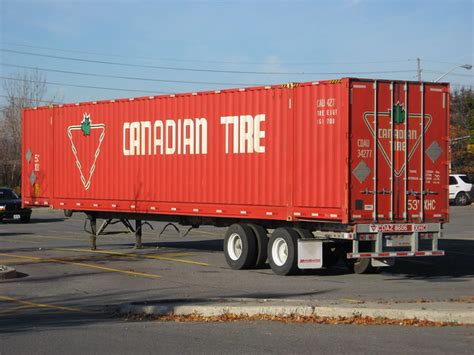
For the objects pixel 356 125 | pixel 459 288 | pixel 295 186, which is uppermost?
pixel 356 125

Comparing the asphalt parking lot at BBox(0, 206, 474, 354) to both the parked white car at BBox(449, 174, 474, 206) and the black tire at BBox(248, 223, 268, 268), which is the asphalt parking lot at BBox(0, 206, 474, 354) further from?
the parked white car at BBox(449, 174, 474, 206)

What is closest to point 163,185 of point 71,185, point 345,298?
point 71,185

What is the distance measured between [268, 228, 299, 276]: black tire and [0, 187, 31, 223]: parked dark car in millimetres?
21625

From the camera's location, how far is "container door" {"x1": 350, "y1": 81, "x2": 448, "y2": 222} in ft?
53.8

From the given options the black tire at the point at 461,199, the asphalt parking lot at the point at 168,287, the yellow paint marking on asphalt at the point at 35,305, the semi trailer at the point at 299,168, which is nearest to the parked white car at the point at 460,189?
the black tire at the point at 461,199

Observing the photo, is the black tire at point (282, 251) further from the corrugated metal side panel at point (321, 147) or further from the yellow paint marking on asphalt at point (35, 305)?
the yellow paint marking on asphalt at point (35, 305)

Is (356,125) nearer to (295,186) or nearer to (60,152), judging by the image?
(295,186)

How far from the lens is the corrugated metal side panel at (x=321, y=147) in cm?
1634

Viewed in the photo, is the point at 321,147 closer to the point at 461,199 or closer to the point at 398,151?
the point at 398,151

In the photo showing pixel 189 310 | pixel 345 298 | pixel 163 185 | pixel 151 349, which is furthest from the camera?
pixel 163 185

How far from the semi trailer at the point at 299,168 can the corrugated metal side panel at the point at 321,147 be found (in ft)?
0.08

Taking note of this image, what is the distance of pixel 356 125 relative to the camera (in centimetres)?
1636

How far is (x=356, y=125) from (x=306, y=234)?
2.57m

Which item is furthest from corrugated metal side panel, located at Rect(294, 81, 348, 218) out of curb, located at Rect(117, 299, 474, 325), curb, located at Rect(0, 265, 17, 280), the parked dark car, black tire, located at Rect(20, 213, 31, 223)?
black tire, located at Rect(20, 213, 31, 223)
